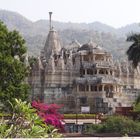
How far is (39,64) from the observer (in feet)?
220

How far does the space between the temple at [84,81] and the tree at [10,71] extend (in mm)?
19855

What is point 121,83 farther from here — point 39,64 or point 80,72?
point 39,64

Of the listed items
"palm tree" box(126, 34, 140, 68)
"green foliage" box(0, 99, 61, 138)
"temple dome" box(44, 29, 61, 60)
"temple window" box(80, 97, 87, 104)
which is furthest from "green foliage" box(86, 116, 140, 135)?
"temple dome" box(44, 29, 61, 60)

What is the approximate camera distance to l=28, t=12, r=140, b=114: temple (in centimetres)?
6238

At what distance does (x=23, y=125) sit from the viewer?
54.9 feet

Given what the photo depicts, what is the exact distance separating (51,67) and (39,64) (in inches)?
72.1

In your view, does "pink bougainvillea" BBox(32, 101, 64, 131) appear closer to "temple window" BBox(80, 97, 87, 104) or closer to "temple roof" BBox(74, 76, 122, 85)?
"temple window" BBox(80, 97, 87, 104)

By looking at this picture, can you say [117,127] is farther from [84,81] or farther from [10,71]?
[84,81]

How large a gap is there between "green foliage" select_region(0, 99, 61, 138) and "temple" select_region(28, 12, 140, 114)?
42.1 metres

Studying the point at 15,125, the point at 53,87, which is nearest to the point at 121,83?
the point at 53,87

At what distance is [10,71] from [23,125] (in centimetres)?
2481

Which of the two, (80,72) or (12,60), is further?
(80,72)

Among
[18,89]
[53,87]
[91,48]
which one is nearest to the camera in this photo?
[18,89]

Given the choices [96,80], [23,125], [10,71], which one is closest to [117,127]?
[23,125]
